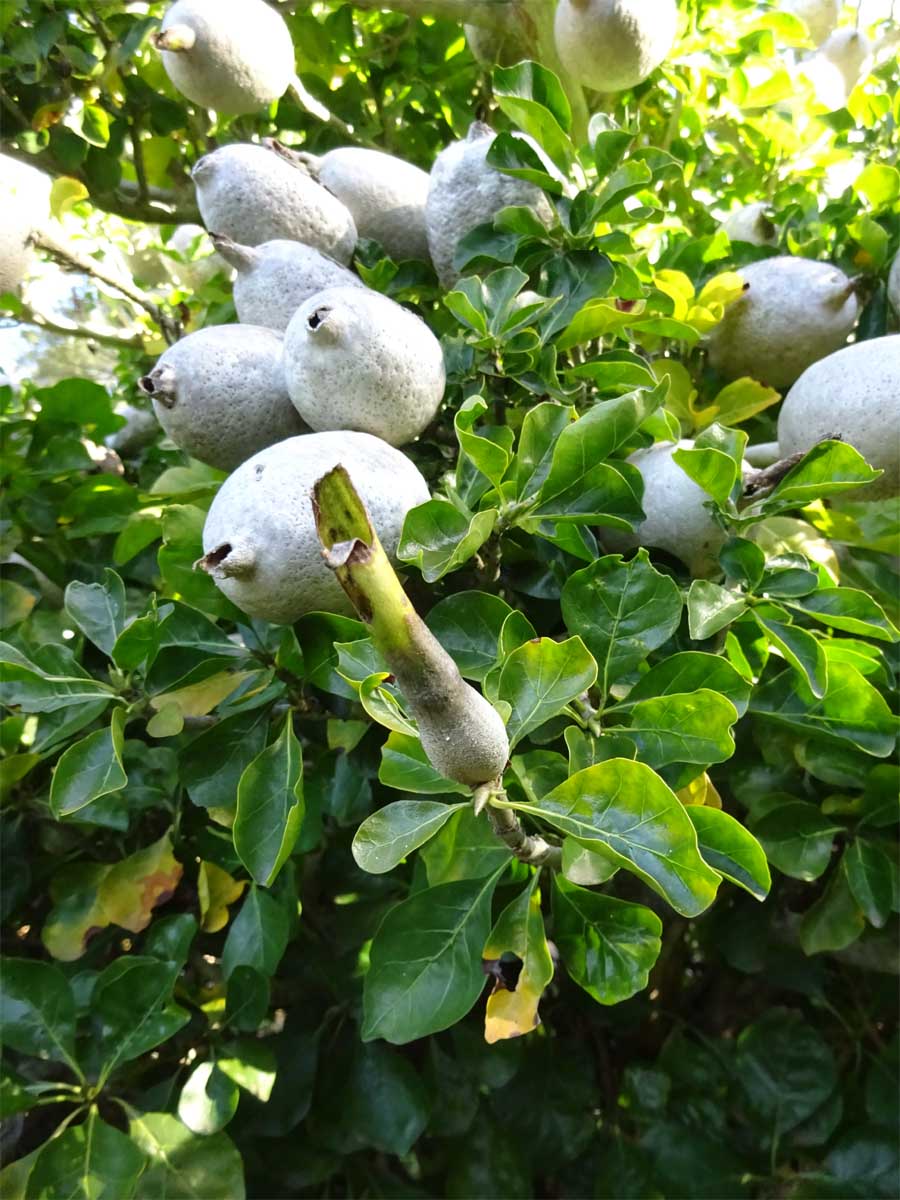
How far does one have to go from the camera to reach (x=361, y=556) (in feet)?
0.75

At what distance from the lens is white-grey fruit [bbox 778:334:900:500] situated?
0.51 metres

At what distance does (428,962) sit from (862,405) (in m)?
0.40

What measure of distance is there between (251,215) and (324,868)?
1.72 ft

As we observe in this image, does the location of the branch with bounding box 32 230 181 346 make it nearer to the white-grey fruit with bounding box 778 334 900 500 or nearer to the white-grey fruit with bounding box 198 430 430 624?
the white-grey fruit with bounding box 198 430 430 624

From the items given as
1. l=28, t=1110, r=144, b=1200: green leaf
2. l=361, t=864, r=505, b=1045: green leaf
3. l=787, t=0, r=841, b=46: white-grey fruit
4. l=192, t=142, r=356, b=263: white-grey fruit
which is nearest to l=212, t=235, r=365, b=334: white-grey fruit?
l=192, t=142, r=356, b=263: white-grey fruit

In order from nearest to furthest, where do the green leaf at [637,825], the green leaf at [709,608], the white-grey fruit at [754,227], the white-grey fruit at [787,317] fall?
1. the green leaf at [637,825]
2. the green leaf at [709,608]
3. the white-grey fruit at [787,317]
4. the white-grey fruit at [754,227]

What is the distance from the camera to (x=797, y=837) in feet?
1.92

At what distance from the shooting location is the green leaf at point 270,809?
0.43 meters

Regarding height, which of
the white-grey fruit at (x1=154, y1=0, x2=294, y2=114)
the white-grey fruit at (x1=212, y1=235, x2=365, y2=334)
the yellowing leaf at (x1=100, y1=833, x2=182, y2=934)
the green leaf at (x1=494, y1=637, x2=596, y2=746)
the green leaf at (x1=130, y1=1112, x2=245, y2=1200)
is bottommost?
the green leaf at (x1=130, y1=1112, x2=245, y2=1200)

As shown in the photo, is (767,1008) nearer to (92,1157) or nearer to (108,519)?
(92,1157)

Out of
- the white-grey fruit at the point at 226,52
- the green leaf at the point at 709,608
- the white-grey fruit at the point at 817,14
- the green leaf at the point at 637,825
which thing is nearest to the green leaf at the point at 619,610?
the green leaf at the point at 709,608

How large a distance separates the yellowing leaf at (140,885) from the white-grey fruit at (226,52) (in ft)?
1.83

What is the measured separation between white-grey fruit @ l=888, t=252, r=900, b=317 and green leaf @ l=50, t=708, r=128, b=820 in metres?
0.62

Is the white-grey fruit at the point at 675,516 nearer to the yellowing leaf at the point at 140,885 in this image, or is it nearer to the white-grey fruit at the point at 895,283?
the white-grey fruit at the point at 895,283
